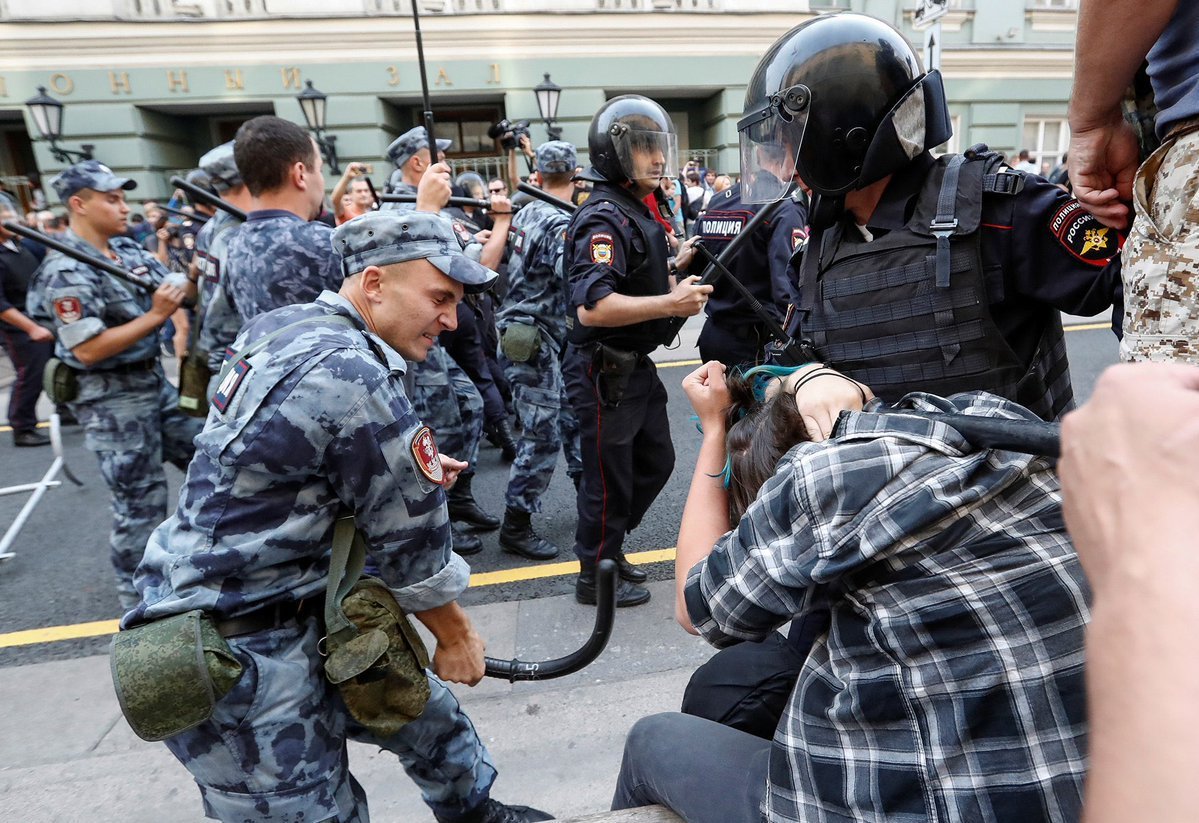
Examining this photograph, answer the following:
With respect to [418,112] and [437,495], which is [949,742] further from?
[418,112]

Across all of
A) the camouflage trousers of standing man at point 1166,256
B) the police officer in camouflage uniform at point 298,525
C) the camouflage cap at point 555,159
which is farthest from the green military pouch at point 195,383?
the camouflage trousers of standing man at point 1166,256

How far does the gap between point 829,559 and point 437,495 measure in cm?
89

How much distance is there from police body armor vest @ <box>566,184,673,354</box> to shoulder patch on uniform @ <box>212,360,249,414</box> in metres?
1.62

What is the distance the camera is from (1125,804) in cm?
40

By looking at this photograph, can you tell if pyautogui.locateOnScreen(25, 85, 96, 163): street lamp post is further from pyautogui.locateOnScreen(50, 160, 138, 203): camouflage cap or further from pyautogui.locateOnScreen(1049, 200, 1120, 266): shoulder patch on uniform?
pyautogui.locateOnScreen(1049, 200, 1120, 266): shoulder patch on uniform

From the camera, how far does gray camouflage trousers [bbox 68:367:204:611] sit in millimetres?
3309

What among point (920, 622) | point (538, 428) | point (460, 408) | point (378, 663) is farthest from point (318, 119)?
point (920, 622)

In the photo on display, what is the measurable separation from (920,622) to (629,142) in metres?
2.48

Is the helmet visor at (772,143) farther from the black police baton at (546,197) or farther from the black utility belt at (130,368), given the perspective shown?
the black utility belt at (130,368)

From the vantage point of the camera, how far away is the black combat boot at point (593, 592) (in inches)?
126

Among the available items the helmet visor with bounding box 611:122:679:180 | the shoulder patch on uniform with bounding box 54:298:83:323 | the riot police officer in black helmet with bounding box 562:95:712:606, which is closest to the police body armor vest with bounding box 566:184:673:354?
the riot police officer in black helmet with bounding box 562:95:712:606

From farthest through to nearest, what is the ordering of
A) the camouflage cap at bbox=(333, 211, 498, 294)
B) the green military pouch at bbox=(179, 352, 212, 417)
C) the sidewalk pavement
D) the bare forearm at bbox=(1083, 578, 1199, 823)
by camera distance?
1. the green military pouch at bbox=(179, 352, 212, 417)
2. the sidewalk pavement
3. the camouflage cap at bbox=(333, 211, 498, 294)
4. the bare forearm at bbox=(1083, 578, 1199, 823)

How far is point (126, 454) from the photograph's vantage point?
10.9 ft

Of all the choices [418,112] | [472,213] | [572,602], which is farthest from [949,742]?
[418,112]
